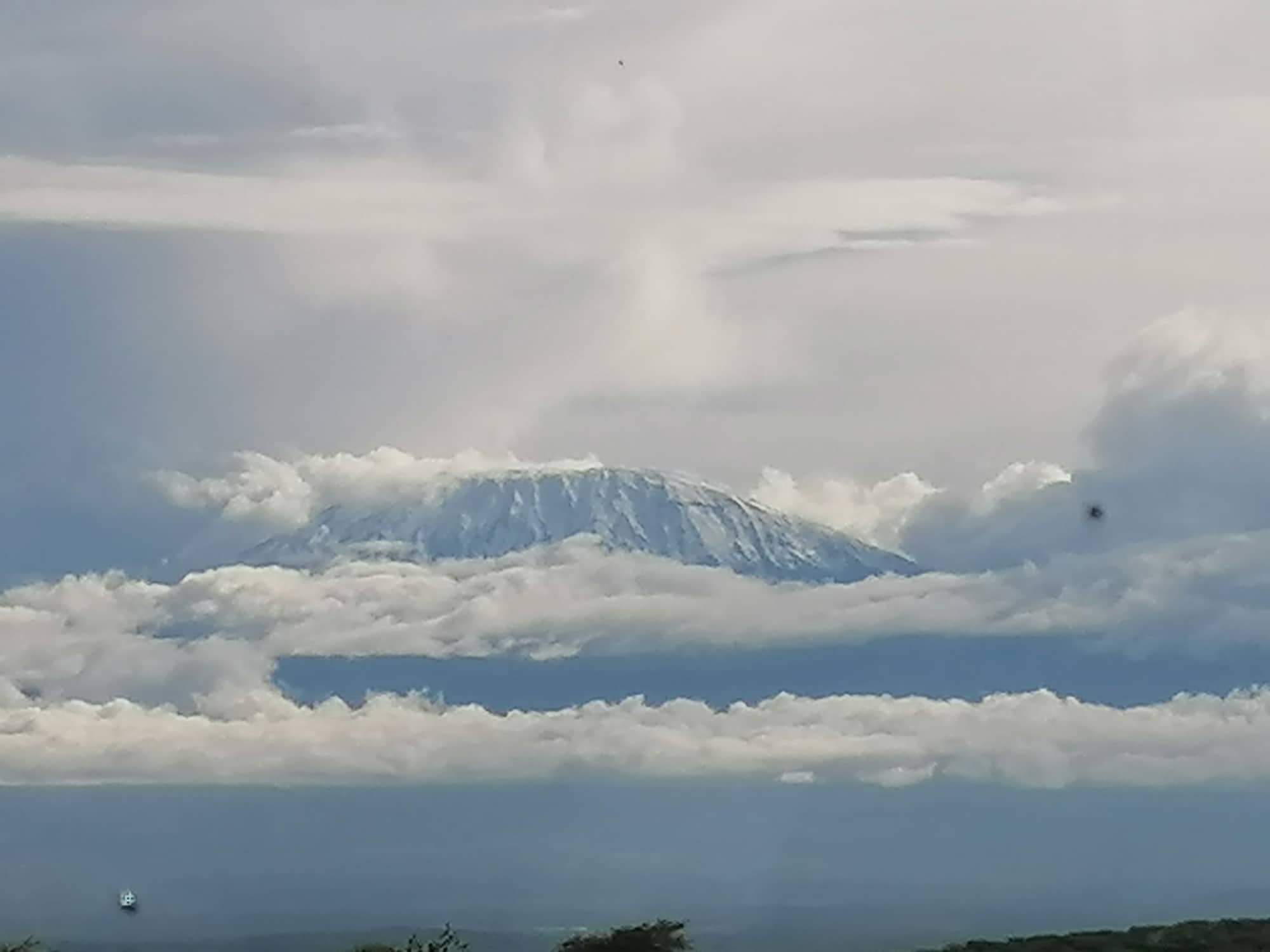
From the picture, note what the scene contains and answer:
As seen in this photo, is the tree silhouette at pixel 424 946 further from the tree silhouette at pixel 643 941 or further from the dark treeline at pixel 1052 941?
the tree silhouette at pixel 643 941

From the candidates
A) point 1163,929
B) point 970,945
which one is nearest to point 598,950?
point 970,945

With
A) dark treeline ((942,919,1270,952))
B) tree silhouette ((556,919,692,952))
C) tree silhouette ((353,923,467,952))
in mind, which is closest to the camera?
tree silhouette ((556,919,692,952))

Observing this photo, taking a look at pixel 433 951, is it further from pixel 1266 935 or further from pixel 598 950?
→ pixel 1266 935

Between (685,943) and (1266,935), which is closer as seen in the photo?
(685,943)

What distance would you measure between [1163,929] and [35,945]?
72.9 metres

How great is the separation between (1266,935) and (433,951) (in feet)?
173

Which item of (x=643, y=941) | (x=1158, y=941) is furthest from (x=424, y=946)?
(x=1158, y=941)

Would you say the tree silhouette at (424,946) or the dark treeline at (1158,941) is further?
the dark treeline at (1158,941)

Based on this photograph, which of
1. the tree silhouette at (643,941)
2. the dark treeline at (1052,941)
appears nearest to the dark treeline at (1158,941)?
the dark treeline at (1052,941)

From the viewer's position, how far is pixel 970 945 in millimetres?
149000

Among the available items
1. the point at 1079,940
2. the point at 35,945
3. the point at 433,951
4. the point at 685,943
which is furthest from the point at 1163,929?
the point at 35,945

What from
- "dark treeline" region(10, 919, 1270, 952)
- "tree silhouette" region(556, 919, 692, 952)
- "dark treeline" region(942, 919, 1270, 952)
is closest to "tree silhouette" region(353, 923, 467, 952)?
"dark treeline" region(10, 919, 1270, 952)

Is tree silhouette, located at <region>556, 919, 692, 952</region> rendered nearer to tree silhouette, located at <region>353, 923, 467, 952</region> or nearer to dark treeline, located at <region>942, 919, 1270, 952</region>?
tree silhouette, located at <region>353, 923, 467, 952</region>

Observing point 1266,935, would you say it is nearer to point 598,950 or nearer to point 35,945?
point 598,950
